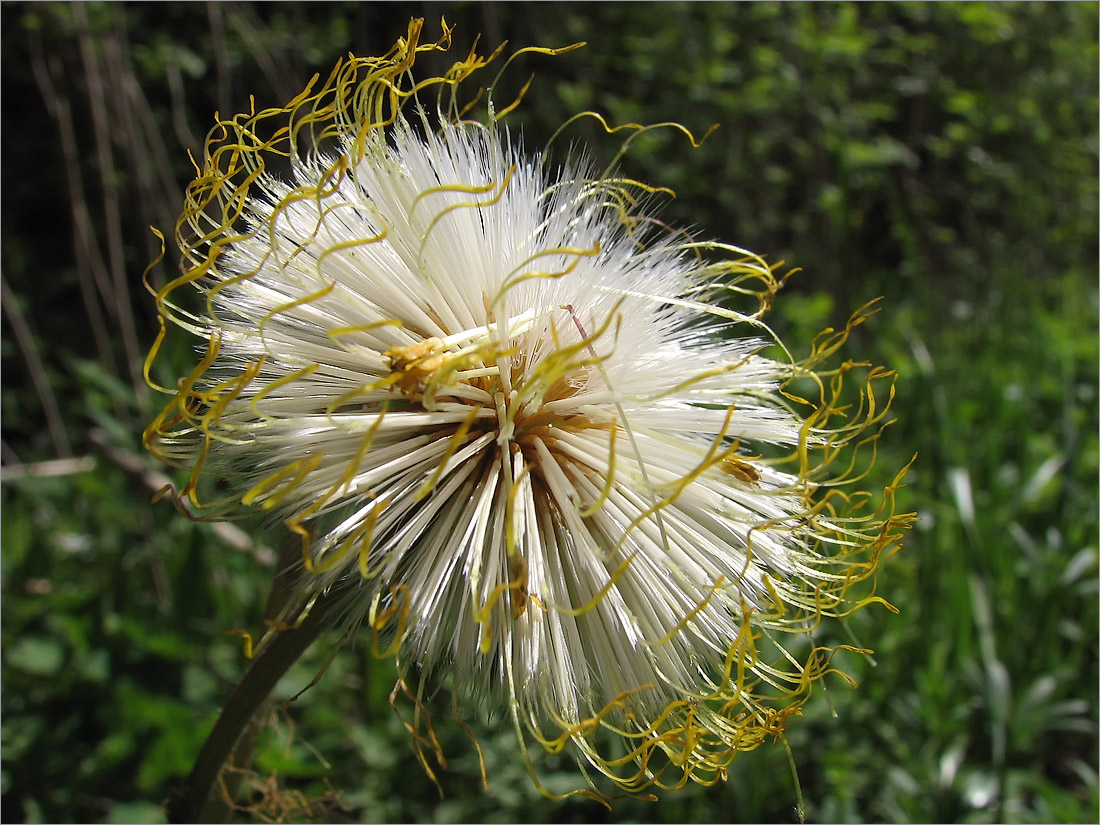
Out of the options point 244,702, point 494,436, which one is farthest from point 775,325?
point 244,702

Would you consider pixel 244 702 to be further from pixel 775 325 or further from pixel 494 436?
pixel 775 325

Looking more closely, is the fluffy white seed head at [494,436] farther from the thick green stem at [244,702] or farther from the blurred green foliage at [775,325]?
the blurred green foliage at [775,325]

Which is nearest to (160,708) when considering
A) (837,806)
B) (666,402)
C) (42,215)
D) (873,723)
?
(666,402)

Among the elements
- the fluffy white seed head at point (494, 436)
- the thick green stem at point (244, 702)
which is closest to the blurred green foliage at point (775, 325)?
the thick green stem at point (244, 702)

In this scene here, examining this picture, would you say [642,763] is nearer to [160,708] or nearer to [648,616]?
[648,616]

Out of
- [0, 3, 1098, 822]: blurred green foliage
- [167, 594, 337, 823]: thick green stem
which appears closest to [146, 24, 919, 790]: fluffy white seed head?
[167, 594, 337, 823]: thick green stem
